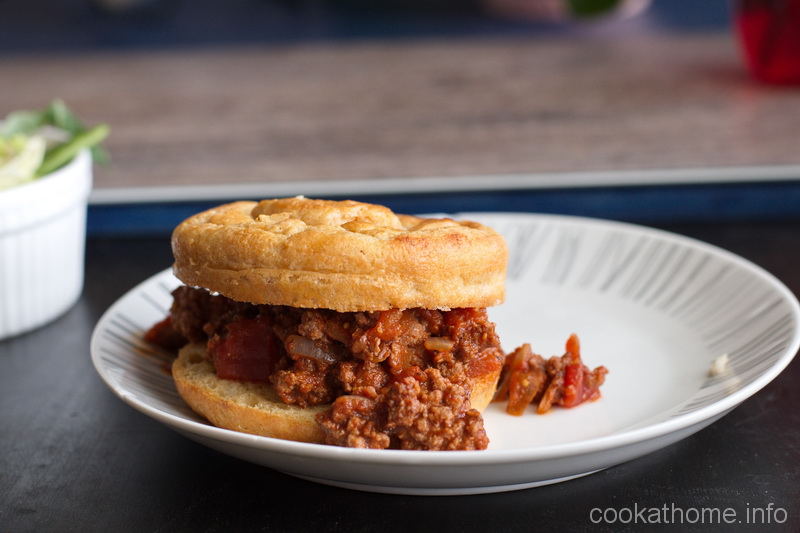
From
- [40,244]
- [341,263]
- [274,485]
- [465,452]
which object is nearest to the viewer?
[465,452]

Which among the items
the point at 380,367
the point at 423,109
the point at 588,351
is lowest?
the point at 423,109

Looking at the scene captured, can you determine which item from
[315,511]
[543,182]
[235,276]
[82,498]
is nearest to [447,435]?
[315,511]

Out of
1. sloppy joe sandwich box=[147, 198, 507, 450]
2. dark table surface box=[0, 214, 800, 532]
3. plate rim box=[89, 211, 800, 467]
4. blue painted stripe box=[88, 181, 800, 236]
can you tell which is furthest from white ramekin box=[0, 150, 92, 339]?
plate rim box=[89, 211, 800, 467]

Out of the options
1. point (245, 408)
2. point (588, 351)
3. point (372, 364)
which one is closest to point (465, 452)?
point (372, 364)

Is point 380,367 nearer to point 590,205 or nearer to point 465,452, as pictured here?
point 465,452

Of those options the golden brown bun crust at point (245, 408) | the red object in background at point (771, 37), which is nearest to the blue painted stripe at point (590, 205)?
the red object in background at point (771, 37)

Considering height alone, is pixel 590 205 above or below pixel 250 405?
below

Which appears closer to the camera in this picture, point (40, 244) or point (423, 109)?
point (40, 244)
